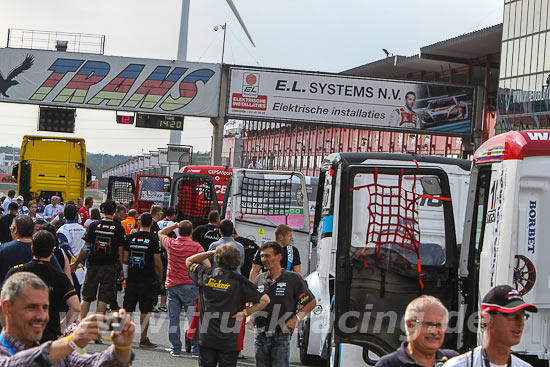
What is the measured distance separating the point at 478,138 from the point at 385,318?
28799mm

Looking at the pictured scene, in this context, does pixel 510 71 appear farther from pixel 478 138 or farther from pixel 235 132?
pixel 235 132

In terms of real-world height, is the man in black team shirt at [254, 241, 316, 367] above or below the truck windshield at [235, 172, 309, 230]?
below

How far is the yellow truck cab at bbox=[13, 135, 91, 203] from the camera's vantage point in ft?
97.1

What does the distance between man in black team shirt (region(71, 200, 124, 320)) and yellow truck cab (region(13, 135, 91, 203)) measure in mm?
16967

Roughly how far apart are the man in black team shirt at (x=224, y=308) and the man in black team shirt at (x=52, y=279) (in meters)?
1.19

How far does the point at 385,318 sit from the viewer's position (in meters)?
9.33

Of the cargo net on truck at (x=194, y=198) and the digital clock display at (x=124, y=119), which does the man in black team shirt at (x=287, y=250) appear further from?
the digital clock display at (x=124, y=119)

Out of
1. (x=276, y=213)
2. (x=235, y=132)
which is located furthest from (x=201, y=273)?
(x=235, y=132)

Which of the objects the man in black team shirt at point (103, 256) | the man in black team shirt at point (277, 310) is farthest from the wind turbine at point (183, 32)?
the man in black team shirt at point (277, 310)

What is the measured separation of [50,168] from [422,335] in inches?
1036

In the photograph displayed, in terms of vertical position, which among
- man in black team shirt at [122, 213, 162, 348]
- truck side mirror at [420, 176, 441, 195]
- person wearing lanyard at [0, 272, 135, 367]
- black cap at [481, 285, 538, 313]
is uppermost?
truck side mirror at [420, 176, 441, 195]

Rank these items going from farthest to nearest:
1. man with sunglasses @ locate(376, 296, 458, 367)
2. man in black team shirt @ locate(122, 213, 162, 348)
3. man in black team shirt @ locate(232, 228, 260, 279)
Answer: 1. man in black team shirt @ locate(122, 213, 162, 348)
2. man in black team shirt @ locate(232, 228, 260, 279)
3. man with sunglasses @ locate(376, 296, 458, 367)

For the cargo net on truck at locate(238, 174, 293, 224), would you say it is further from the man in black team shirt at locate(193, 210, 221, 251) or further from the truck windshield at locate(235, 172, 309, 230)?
the man in black team shirt at locate(193, 210, 221, 251)

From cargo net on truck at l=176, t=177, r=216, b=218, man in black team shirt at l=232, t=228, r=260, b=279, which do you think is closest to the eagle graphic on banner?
cargo net on truck at l=176, t=177, r=216, b=218
